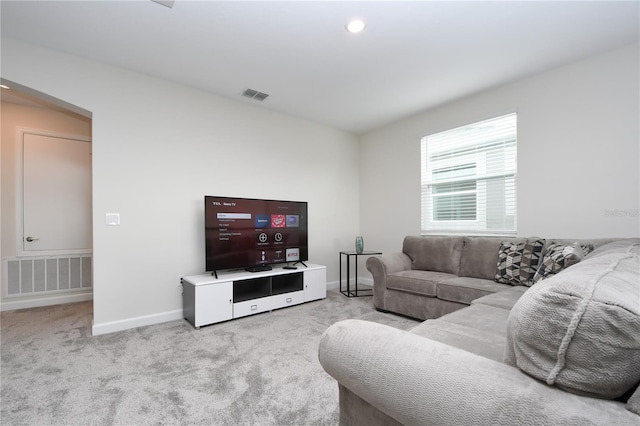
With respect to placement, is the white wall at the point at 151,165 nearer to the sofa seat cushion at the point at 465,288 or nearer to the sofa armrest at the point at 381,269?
the sofa armrest at the point at 381,269

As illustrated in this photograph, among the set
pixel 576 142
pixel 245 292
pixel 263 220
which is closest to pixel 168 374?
pixel 245 292

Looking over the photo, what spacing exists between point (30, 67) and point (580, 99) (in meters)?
5.02

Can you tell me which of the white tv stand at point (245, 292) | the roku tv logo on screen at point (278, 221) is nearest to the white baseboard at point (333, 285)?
the white tv stand at point (245, 292)

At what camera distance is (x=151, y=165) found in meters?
3.11

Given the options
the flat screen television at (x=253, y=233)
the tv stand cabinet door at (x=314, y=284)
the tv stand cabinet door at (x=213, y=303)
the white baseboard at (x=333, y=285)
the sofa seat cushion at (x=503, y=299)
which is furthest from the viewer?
the white baseboard at (x=333, y=285)

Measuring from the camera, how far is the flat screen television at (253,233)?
10.6 ft

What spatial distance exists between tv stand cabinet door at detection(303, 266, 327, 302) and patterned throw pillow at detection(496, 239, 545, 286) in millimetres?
2059

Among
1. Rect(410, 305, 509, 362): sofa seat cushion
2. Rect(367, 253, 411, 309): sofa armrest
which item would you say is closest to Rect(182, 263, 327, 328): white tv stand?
Rect(367, 253, 411, 309): sofa armrest

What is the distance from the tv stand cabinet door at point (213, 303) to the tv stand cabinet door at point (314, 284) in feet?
3.38

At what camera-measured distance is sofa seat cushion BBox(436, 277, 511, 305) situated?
2.61m

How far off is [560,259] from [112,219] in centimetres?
391

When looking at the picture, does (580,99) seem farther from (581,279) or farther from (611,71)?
(581,279)

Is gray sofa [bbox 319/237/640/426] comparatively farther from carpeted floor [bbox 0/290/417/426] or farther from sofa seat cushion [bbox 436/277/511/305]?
sofa seat cushion [bbox 436/277/511/305]

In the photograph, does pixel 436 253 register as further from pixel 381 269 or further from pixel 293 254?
pixel 293 254
